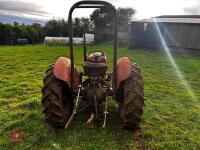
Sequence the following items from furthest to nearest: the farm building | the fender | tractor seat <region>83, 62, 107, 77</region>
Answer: the farm building < tractor seat <region>83, 62, 107, 77</region> < the fender

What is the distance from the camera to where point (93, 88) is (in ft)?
17.9

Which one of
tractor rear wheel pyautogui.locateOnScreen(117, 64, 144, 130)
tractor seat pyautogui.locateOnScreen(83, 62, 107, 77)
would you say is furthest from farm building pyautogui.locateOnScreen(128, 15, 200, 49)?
tractor rear wheel pyautogui.locateOnScreen(117, 64, 144, 130)

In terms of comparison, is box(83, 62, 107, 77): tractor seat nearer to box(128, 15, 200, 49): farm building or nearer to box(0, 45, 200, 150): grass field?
box(0, 45, 200, 150): grass field

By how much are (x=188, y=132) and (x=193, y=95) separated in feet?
10.8

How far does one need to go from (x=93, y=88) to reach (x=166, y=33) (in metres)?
22.5

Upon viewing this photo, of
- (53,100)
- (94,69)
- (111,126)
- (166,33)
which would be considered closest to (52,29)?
(166,33)

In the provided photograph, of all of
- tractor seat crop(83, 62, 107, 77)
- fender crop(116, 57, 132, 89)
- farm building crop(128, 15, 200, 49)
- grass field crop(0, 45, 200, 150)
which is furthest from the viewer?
farm building crop(128, 15, 200, 49)

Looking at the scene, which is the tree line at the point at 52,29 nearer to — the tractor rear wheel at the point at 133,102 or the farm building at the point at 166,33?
the farm building at the point at 166,33

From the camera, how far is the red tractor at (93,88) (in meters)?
4.88

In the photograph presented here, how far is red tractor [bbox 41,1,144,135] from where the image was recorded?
4878mm

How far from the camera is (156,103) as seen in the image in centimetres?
729

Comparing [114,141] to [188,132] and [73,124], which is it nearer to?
[73,124]

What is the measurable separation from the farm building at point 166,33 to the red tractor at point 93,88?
21.1 metres

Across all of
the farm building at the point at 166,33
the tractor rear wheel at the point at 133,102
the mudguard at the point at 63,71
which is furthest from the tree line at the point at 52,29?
the tractor rear wheel at the point at 133,102
